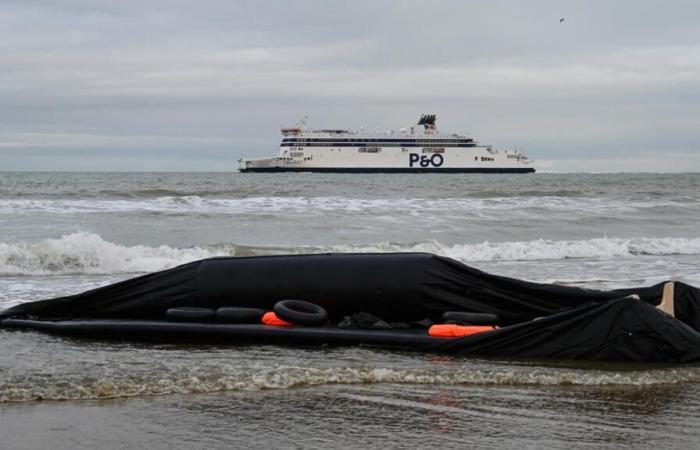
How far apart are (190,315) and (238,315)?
403mm

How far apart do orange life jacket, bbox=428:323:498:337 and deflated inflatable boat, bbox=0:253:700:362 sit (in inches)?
3.0

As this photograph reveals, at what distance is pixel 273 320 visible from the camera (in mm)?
7125

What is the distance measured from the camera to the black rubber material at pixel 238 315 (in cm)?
721

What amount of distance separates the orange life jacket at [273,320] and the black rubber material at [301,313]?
36 mm

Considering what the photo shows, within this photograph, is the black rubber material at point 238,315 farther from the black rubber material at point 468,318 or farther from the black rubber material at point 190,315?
the black rubber material at point 468,318

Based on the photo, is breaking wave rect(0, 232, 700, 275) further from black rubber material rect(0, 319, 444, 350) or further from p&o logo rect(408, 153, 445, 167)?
p&o logo rect(408, 153, 445, 167)

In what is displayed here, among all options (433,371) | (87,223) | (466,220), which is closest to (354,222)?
(466,220)

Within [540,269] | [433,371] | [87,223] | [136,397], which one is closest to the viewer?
[136,397]

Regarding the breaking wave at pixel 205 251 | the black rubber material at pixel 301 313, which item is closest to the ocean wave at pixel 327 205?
the breaking wave at pixel 205 251

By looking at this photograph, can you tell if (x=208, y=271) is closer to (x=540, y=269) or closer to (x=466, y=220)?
(x=540, y=269)

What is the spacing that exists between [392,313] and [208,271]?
1.58 metres

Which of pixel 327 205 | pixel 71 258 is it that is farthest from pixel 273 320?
pixel 327 205

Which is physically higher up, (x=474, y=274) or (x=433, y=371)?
(x=474, y=274)

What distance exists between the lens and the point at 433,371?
19.4 feet
